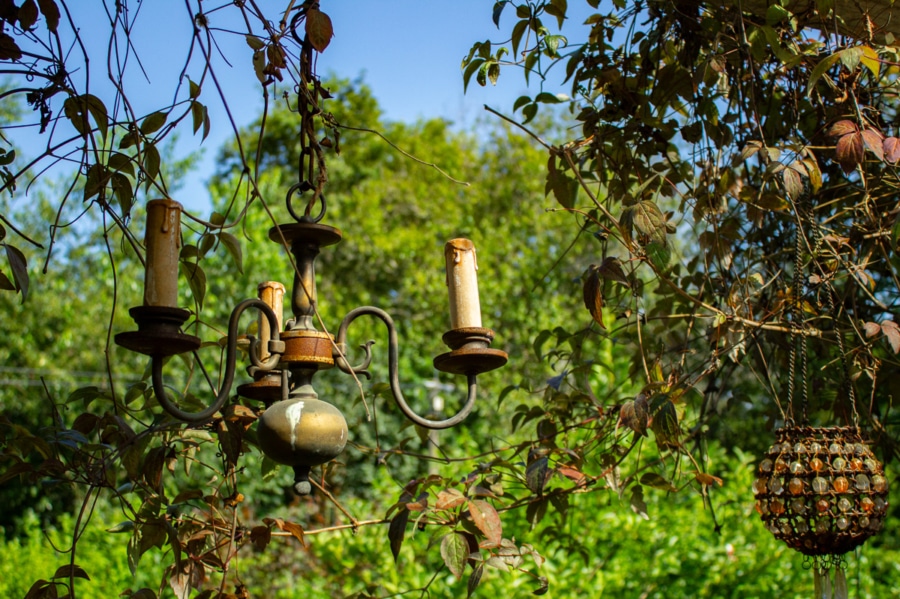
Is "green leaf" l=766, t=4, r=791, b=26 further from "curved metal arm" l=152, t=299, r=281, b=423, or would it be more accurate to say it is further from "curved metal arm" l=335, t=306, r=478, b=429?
"curved metal arm" l=152, t=299, r=281, b=423

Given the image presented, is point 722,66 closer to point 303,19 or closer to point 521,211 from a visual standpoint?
point 303,19

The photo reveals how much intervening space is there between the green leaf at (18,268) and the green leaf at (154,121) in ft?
1.30

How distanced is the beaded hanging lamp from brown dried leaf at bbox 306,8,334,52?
0.94 m

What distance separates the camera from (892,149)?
1442 mm

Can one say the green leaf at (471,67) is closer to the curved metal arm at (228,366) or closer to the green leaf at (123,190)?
the green leaf at (123,190)

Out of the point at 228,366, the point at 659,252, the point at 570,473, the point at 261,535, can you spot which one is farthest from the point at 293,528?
the point at 659,252

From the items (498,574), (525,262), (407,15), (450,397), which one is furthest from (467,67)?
(525,262)

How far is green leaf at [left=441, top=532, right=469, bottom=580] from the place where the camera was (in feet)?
4.44

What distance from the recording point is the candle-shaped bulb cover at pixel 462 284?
3.93ft

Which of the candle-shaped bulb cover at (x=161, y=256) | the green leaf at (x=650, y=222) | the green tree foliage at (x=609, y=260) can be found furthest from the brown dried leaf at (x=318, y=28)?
the green leaf at (x=650, y=222)

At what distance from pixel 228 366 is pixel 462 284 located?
33 cm

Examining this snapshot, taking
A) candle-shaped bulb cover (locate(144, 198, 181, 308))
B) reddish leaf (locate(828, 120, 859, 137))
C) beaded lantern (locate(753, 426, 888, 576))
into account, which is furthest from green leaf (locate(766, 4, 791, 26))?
candle-shaped bulb cover (locate(144, 198, 181, 308))

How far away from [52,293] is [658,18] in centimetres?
920

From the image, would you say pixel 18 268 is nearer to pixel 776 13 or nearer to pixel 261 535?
pixel 261 535
